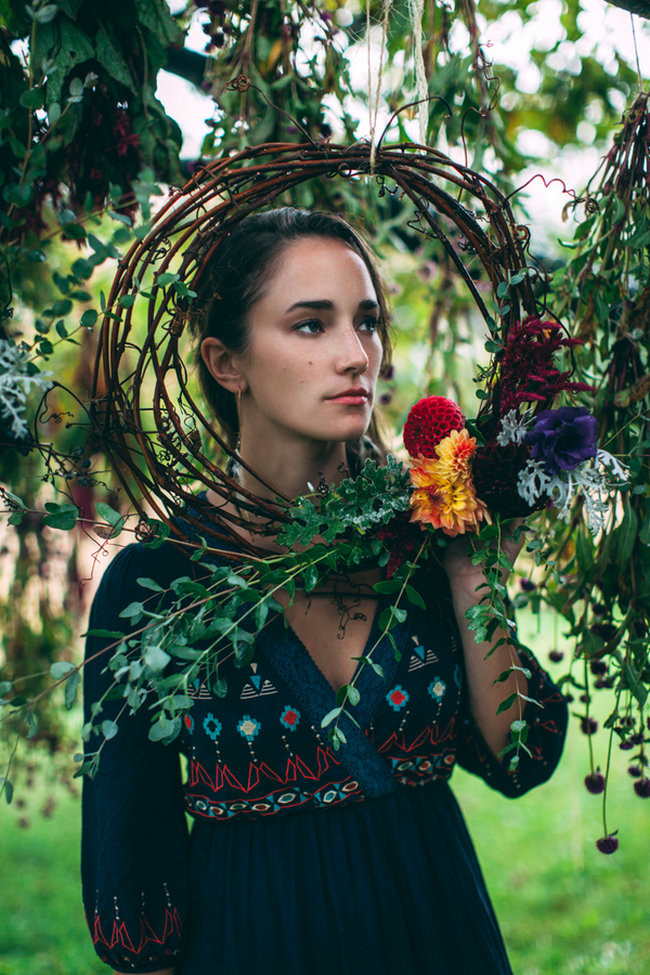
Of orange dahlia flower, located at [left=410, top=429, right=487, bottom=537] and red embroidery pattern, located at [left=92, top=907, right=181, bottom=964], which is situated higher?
orange dahlia flower, located at [left=410, top=429, right=487, bottom=537]

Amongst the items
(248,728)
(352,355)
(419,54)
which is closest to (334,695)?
(248,728)

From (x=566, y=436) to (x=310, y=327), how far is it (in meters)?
0.46

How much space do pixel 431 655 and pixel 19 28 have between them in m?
1.14

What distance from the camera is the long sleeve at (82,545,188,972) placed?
124 centimetres

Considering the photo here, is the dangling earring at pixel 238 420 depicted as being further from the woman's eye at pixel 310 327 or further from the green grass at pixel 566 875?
the green grass at pixel 566 875

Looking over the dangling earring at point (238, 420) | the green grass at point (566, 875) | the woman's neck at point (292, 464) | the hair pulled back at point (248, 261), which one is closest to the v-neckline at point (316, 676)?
the woman's neck at point (292, 464)

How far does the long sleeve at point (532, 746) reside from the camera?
1.37 m

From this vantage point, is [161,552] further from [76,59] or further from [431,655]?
[76,59]

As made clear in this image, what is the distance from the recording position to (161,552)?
1.35 metres

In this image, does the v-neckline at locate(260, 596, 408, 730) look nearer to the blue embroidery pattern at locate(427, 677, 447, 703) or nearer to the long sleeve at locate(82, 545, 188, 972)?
the blue embroidery pattern at locate(427, 677, 447, 703)

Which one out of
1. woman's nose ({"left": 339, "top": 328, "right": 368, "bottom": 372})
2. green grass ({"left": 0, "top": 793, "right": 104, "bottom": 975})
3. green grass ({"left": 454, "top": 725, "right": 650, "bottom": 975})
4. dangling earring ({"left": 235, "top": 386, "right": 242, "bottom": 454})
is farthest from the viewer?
green grass ({"left": 0, "top": 793, "right": 104, "bottom": 975})

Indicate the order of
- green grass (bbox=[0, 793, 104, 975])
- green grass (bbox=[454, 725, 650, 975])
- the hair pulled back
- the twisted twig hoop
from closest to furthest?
the twisted twig hoop < the hair pulled back < green grass (bbox=[454, 725, 650, 975]) < green grass (bbox=[0, 793, 104, 975])

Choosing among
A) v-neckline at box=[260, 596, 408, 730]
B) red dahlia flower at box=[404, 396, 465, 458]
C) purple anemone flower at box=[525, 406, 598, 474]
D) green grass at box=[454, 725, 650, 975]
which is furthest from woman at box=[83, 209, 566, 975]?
green grass at box=[454, 725, 650, 975]

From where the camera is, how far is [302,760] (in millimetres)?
1231
